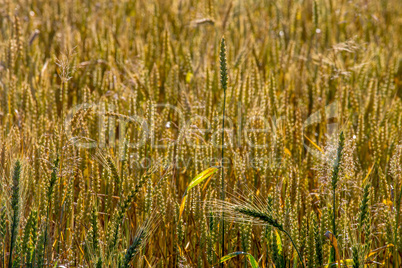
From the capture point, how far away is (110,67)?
85.2 inches

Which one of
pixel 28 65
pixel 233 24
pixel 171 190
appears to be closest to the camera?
pixel 171 190

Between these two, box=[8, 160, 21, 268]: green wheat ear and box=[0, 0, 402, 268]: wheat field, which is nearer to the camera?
box=[8, 160, 21, 268]: green wheat ear

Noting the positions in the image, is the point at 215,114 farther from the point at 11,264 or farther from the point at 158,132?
the point at 11,264

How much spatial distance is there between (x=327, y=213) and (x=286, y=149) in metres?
0.41

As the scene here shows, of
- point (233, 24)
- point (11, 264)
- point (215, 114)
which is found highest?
point (233, 24)

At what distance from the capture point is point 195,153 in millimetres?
1324

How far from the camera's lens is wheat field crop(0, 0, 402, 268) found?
3.39 feet

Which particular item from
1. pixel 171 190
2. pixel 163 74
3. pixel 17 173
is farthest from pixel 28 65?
pixel 17 173

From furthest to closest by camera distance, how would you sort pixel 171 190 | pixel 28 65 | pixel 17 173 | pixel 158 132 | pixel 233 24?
1. pixel 233 24
2. pixel 28 65
3. pixel 158 132
4. pixel 171 190
5. pixel 17 173

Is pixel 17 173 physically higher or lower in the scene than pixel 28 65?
lower

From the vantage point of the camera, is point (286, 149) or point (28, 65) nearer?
point (286, 149)

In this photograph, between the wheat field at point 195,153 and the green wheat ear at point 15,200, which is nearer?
the green wheat ear at point 15,200

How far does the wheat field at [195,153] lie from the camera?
1.03 meters

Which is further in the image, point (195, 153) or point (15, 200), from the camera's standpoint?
point (195, 153)
